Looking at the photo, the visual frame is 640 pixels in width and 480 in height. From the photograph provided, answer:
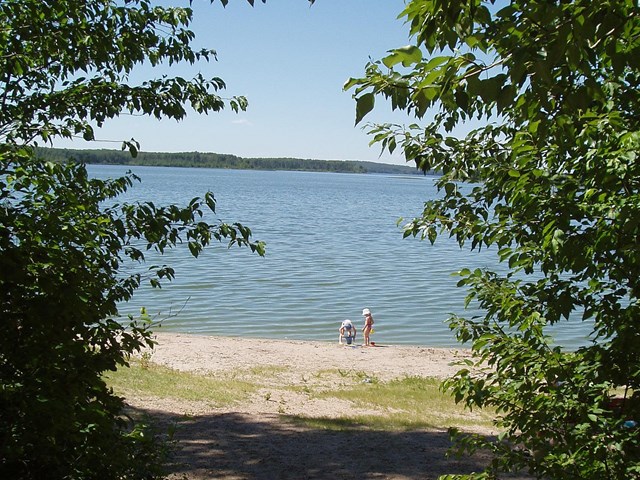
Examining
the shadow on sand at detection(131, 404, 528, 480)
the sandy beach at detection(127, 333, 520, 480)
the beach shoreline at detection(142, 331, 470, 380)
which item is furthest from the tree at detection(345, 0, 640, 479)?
the beach shoreline at detection(142, 331, 470, 380)

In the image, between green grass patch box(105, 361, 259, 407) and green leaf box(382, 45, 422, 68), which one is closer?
green leaf box(382, 45, 422, 68)

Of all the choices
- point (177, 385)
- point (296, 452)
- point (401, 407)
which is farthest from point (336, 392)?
point (296, 452)

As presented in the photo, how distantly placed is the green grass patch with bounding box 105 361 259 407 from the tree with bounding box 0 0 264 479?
5499 mm

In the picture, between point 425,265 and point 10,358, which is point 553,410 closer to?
point 10,358

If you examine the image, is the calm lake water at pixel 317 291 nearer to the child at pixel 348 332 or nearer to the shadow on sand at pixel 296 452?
the child at pixel 348 332

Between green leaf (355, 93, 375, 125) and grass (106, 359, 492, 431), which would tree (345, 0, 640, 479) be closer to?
green leaf (355, 93, 375, 125)

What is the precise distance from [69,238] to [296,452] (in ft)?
16.4

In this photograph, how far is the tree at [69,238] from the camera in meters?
3.71

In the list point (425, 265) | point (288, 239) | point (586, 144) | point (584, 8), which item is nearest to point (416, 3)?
point (584, 8)

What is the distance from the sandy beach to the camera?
7641 millimetres

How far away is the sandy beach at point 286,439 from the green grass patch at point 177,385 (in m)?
0.31

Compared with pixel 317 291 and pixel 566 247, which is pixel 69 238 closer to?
pixel 566 247

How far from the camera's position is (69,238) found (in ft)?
13.6

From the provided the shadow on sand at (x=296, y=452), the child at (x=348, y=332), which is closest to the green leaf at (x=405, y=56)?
the shadow on sand at (x=296, y=452)
